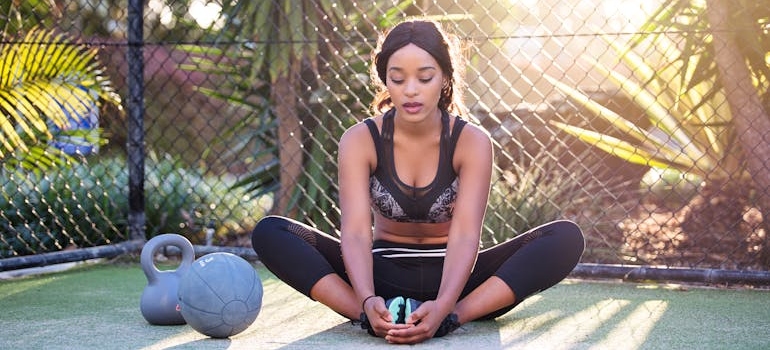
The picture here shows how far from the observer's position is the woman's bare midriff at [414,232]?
3.34 metres

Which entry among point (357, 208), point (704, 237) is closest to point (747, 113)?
point (704, 237)

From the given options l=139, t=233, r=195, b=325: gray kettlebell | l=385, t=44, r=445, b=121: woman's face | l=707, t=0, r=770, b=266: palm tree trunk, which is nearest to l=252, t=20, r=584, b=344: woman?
l=385, t=44, r=445, b=121: woman's face

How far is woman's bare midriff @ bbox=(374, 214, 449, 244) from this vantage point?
131 inches

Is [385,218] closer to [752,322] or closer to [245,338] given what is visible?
[245,338]

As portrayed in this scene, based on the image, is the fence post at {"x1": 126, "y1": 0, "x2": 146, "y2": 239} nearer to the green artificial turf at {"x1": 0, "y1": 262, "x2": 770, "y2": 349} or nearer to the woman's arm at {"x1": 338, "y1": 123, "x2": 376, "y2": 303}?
the green artificial turf at {"x1": 0, "y1": 262, "x2": 770, "y2": 349}

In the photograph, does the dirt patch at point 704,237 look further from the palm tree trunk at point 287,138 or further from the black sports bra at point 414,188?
the black sports bra at point 414,188

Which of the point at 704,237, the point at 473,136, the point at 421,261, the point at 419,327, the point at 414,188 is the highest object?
the point at 473,136

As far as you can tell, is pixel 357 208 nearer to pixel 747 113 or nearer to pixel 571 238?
pixel 571 238

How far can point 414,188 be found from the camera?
3.24 meters

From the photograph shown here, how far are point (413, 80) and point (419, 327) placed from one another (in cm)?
73

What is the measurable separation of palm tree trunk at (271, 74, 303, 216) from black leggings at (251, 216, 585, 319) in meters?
2.47

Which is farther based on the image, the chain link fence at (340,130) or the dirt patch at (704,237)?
the dirt patch at (704,237)

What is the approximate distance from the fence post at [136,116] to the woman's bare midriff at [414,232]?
2142 mm

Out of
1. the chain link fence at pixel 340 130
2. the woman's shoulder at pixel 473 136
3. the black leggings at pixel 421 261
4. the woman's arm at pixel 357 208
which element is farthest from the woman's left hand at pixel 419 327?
the chain link fence at pixel 340 130
